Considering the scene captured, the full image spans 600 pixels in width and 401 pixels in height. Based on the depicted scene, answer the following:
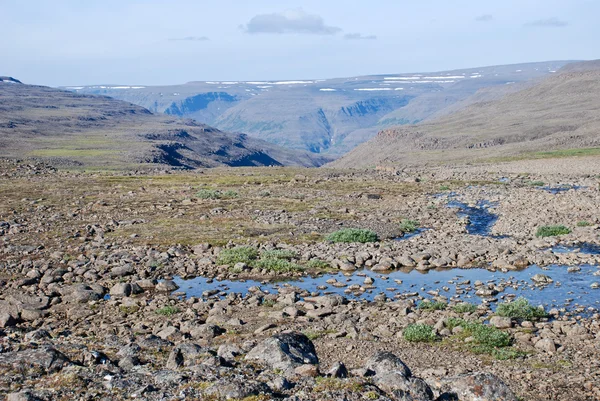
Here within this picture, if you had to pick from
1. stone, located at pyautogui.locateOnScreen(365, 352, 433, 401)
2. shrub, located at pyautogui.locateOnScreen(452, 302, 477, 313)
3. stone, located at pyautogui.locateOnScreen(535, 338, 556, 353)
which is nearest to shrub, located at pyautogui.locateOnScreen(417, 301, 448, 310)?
shrub, located at pyautogui.locateOnScreen(452, 302, 477, 313)

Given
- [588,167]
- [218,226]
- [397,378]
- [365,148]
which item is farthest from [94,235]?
[365,148]

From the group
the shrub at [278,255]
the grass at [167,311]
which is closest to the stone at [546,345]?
the grass at [167,311]

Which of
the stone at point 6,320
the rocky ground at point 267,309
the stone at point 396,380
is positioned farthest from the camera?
the stone at point 6,320

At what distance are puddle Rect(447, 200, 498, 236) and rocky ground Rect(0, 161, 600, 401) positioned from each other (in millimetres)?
689

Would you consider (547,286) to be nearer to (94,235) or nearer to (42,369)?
(42,369)

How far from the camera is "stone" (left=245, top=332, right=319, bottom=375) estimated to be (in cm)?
1123

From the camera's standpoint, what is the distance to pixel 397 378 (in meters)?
10.1

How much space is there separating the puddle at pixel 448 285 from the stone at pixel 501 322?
2301 mm

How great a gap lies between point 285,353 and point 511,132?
113577 millimetres

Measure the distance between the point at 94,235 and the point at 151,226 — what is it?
3.15m

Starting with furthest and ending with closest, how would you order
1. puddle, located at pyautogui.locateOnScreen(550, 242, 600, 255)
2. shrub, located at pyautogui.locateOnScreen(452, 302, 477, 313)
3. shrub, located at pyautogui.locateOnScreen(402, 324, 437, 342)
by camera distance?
puddle, located at pyautogui.locateOnScreen(550, 242, 600, 255) → shrub, located at pyautogui.locateOnScreen(452, 302, 477, 313) → shrub, located at pyautogui.locateOnScreen(402, 324, 437, 342)

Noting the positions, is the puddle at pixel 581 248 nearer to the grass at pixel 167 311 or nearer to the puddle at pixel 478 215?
the puddle at pixel 478 215

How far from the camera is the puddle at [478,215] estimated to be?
30359 millimetres

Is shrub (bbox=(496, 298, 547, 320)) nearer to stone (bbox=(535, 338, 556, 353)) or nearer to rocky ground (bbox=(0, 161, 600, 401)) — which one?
rocky ground (bbox=(0, 161, 600, 401))
